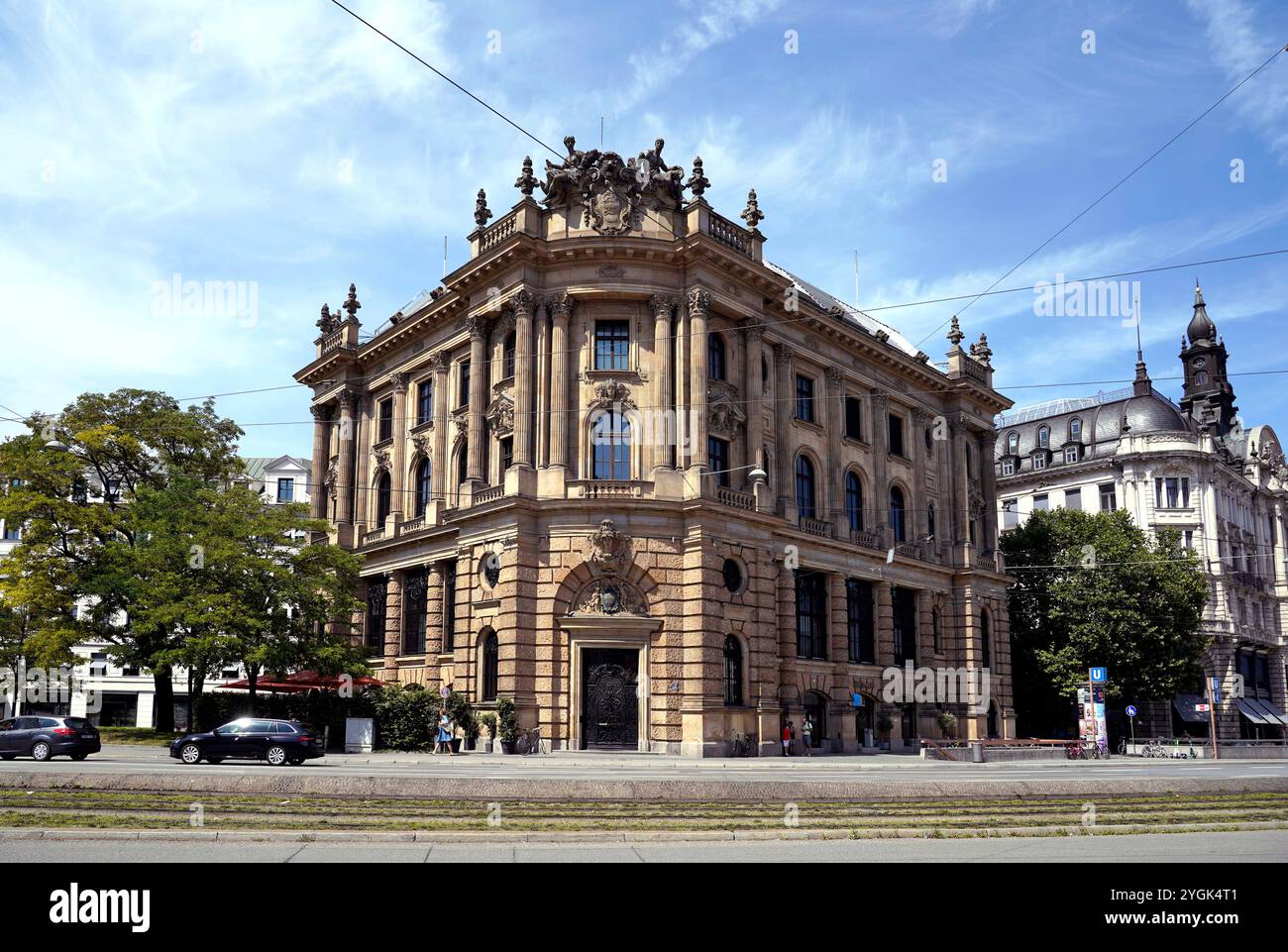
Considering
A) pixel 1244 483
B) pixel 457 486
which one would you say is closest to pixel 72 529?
pixel 457 486

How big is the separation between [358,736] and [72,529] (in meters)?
17.0

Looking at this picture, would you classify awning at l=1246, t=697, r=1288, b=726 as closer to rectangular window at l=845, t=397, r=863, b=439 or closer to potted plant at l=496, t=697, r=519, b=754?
rectangular window at l=845, t=397, r=863, b=439

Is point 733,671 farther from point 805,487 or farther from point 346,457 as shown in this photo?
point 346,457

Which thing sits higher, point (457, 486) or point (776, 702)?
point (457, 486)

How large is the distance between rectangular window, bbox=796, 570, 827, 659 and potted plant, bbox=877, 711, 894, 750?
511cm

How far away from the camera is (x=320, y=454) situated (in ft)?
192

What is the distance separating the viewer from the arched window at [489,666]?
41.2 meters

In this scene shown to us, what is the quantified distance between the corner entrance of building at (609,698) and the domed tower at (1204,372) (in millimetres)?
74859

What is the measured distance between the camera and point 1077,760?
43.9m

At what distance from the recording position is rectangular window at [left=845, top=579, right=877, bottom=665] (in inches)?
1991

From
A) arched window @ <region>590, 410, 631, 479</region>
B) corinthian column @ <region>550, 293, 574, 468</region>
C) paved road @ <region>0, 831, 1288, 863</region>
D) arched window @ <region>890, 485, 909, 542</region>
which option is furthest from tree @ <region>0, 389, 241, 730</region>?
arched window @ <region>890, 485, 909, 542</region>

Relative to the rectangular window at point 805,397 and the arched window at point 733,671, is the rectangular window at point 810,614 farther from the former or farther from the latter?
the rectangular window at point 805,397

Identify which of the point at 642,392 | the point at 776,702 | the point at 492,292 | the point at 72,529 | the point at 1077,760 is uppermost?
the point at 492,292
